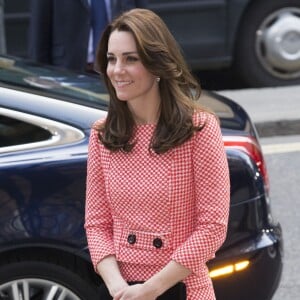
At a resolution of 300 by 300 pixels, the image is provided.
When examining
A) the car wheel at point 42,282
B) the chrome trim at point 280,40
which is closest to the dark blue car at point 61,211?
the car wheel at point 42,282

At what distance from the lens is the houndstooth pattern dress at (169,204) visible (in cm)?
271

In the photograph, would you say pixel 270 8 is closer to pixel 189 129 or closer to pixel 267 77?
pixel 267 77

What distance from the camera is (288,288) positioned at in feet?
17.4

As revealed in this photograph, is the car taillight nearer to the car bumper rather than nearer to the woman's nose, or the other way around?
the car bumper

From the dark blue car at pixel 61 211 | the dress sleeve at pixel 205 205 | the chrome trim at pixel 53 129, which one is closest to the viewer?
the dress sleeve at pixel 205 205

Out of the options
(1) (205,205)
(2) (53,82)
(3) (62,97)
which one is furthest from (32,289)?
(1) (205,205)

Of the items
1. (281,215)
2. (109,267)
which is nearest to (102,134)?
(109,267)

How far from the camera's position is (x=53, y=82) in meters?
4.57

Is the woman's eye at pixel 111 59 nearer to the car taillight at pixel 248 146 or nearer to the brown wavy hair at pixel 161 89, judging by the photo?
the brown wavy hair at pixel 161 89

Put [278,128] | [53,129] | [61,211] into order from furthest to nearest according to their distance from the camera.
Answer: [278,128]
[53,129]
[61,211]

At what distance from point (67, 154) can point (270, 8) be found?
5887 millimetres

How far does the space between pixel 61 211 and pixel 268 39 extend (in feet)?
19.3

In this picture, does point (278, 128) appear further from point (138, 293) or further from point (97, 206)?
point (138, 293)

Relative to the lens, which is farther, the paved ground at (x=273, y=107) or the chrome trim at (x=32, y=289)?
the paved ground at (x=273, y=107)
